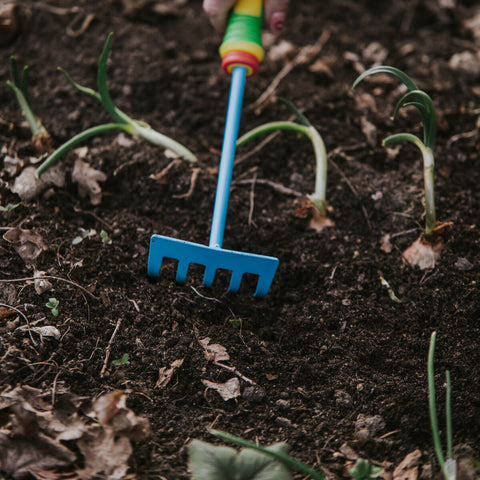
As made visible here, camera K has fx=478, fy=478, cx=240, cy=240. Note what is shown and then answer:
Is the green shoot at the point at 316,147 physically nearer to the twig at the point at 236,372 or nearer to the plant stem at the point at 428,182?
the plant stem at the point at 428,182

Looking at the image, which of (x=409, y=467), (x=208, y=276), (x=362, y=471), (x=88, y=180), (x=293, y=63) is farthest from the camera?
(x=293, y=63)

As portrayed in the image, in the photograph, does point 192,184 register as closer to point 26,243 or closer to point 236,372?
point 26,243

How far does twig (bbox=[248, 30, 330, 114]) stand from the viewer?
2078 mm

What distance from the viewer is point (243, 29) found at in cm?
179

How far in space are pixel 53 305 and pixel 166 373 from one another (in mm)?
393

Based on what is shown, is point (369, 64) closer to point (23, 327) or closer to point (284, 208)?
point (284, 208)

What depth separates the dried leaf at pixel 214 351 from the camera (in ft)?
4.57

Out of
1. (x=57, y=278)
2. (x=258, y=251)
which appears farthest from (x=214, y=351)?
(x=57, y=278)

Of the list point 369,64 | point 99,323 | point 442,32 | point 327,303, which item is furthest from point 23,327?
point 442,32

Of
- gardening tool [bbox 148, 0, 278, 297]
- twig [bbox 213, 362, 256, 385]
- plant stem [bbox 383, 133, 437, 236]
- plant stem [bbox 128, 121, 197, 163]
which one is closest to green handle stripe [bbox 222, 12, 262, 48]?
gardening tool [bbox 148, 0, 278, 297]

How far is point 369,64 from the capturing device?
2244 millimetres

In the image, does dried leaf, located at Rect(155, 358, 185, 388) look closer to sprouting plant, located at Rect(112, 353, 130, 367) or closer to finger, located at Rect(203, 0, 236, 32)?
sprouting plant, located at Rect(112, 353, 130, 367)

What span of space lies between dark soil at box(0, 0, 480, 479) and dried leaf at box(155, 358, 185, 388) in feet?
0.05

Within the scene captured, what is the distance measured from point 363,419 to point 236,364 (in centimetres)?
38
